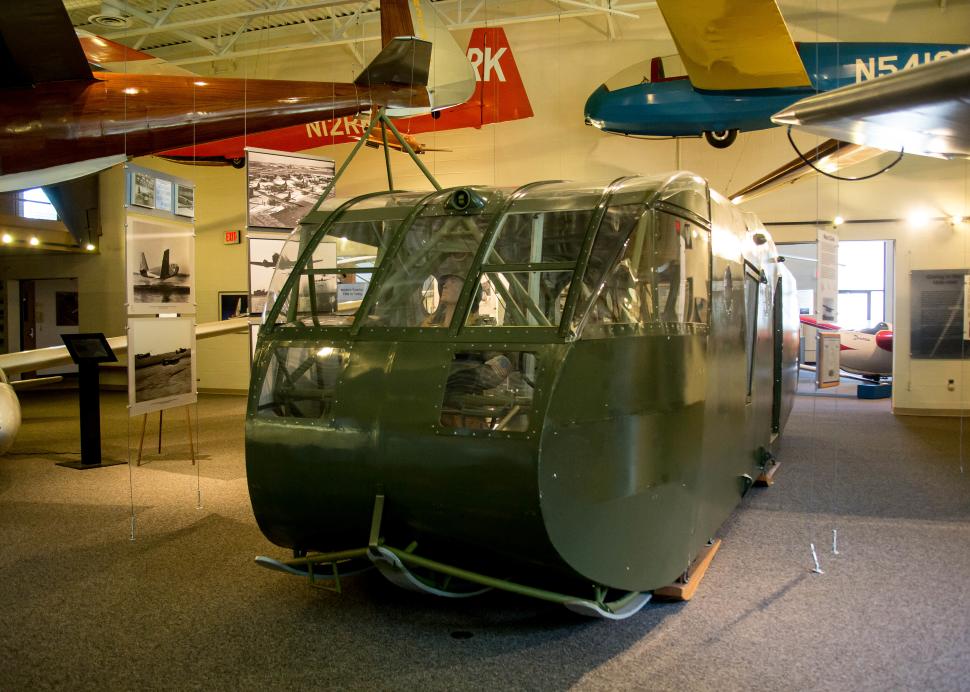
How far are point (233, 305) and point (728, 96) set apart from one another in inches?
261

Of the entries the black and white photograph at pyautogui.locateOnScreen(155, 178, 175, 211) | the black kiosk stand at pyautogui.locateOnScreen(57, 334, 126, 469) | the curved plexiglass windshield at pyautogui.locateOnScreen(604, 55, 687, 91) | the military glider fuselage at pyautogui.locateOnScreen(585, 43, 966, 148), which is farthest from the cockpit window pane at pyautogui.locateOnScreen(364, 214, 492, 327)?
the curved plexiglass windshield at pyautogui.locateOnScreen(604, 55, 687, 91)

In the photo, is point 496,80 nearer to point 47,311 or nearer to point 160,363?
point 160,363

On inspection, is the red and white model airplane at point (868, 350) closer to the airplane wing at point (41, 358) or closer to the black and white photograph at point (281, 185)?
the black and white photograph at point (281, 185)

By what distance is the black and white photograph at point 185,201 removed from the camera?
19.6 feet

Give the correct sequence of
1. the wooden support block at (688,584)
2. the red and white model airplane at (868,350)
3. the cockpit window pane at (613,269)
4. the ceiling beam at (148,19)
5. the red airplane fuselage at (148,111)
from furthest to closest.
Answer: the red and white model airplane at (868,350), the ceiling beam at (148,19), the red airplane fuselage at (148,111), the wooden support block at (688,584), the cockpit window pane at (613,269)

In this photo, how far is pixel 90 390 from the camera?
714 cm

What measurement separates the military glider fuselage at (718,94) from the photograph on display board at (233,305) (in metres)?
4.87

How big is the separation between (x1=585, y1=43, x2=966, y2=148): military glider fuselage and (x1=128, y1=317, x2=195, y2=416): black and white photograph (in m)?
4.89

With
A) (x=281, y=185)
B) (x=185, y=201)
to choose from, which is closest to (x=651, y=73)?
(x=281, y=185)

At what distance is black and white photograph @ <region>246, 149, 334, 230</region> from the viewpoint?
613 centimetres

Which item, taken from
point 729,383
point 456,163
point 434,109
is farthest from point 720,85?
point 729,383

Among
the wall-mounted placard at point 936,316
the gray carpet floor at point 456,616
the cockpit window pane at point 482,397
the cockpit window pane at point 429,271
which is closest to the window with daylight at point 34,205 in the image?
the gray carpet floor at point 456,616

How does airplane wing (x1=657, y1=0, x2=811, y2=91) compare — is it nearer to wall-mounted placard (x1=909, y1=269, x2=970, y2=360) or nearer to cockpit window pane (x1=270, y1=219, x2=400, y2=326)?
cockpit window pane (x1=270, y1=219, x2=400, y2=326)

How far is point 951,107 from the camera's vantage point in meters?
2.63
